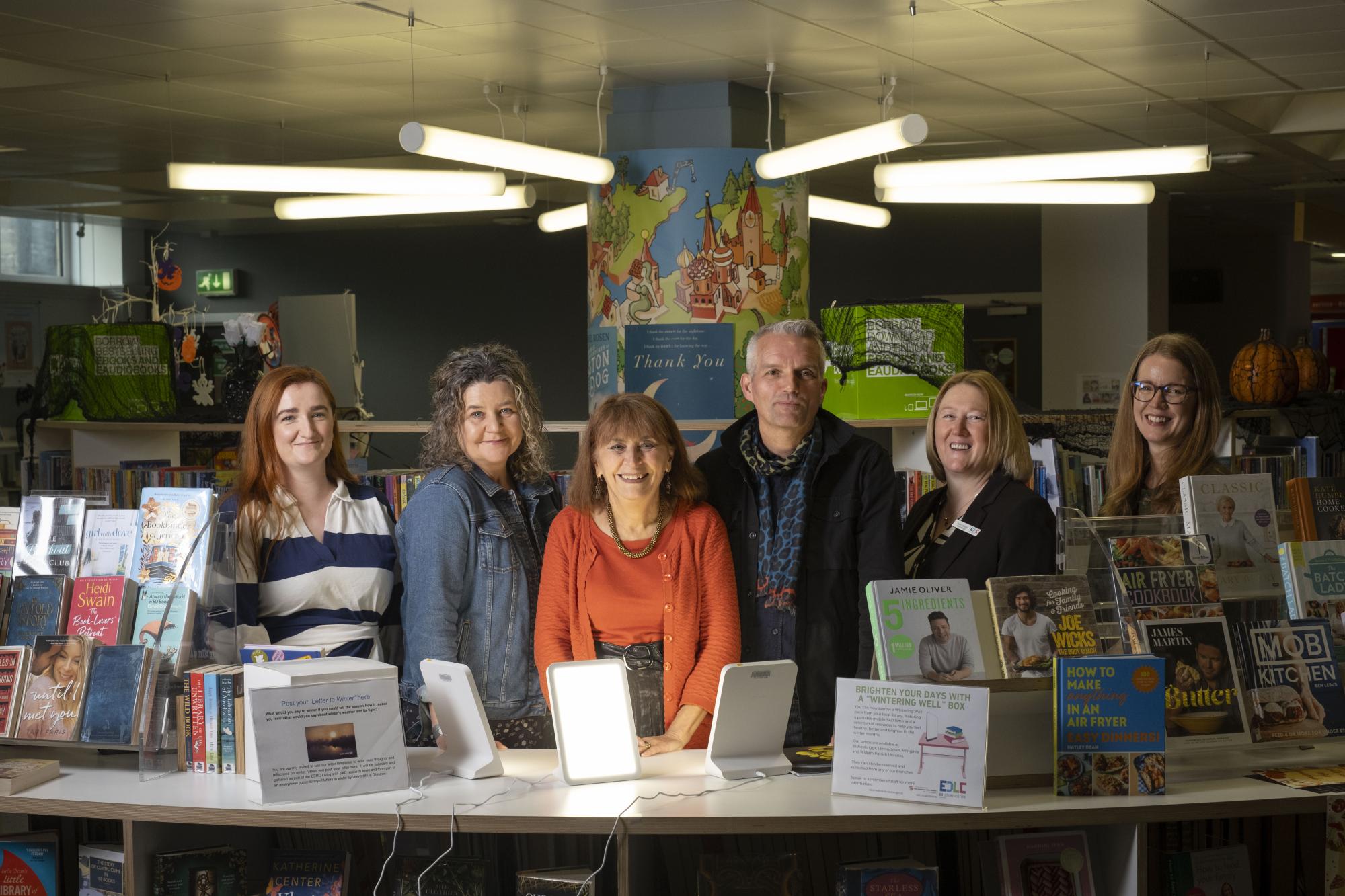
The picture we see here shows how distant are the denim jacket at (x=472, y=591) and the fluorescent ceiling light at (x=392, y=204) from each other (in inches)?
138

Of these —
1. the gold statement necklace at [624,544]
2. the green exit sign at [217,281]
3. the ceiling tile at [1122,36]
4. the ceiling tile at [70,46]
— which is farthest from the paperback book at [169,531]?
the green exit sign at [217,281]

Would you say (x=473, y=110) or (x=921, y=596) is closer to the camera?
(x=921, y=596)

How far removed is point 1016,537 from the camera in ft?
9.94

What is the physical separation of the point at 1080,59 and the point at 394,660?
4817 millimetres

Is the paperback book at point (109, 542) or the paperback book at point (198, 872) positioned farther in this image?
the paperback book at point (109, 542)

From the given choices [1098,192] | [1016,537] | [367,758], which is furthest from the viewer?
[1098,192]

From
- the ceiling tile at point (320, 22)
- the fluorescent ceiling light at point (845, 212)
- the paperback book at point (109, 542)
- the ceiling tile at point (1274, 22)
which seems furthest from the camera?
the fluorescent ceiling light at point (845, 212)

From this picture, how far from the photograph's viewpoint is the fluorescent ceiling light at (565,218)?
7750 millimetres

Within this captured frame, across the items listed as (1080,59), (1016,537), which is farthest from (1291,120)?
(1016,537)

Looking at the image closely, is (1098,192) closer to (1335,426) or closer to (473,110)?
(1335,426)

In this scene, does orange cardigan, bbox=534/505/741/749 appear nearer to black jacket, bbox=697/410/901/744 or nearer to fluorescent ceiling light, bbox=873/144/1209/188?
black jacket, bbox=697/410/901/744

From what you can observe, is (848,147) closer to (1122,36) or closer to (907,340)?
(907,340)

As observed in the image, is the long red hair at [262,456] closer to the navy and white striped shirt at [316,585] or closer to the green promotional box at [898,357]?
the navy and white striped shirt at [316,585]

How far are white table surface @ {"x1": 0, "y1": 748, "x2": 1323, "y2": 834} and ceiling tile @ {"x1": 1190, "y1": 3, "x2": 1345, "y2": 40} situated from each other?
413 centimetres
